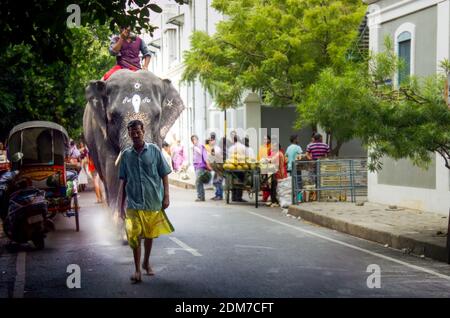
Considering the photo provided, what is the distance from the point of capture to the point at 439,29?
16.8 m

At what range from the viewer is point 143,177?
9.02 metres

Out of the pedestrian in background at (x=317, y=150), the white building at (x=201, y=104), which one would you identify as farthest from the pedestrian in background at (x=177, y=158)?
the pedestrian in background at (x=317, y=150)

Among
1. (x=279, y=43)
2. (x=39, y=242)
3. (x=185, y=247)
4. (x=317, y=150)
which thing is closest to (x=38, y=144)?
(x=39, y=242)

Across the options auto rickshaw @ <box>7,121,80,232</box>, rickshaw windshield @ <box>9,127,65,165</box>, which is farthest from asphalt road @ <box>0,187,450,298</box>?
rickshaw windshield @ <box>9,127,65,165</box>

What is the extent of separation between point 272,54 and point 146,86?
44.2 ft

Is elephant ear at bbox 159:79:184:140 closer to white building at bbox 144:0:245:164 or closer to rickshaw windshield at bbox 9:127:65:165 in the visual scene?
rickshaw windshield at bbox 9:127:65:165

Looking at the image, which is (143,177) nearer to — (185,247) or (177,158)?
(185,247)

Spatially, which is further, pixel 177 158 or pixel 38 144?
pixel 177 158

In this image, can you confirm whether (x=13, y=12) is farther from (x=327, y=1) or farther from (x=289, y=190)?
(x=327, y=1)

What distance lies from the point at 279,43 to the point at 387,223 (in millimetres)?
11221

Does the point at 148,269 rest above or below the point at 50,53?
below

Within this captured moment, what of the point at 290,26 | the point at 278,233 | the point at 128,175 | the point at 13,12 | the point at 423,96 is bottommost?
the point at 278,233

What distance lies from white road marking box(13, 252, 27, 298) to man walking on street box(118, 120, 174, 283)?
123 centimetres

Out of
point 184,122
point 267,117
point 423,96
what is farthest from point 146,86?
point 184,122
